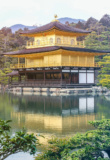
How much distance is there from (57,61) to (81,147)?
3051 centimetres

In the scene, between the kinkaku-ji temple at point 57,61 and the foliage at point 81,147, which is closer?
the foliage at point 81,147

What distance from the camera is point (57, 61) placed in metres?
36.8

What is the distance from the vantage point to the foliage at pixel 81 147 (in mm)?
6097

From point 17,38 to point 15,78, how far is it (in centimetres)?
2149

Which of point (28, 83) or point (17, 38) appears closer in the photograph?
point (28, 83)

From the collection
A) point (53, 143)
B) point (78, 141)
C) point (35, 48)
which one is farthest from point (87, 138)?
point (35, 48)

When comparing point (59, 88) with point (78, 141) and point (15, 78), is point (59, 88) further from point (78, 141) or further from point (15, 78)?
point (78, 141)

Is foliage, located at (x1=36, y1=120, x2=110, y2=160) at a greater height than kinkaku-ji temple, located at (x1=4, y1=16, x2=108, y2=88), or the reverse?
kinkaku-ji temple, located at (x1=4, y1=16, x2=108, y2=88)

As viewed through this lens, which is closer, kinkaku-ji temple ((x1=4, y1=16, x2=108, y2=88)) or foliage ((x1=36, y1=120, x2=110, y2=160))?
foliage ((x1=36, y1=120, x2=110, y2=160))

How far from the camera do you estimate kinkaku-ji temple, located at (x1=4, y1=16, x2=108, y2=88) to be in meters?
36.0

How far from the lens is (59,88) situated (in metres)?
33.8

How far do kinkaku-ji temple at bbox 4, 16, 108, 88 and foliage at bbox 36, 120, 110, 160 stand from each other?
89.5 ft

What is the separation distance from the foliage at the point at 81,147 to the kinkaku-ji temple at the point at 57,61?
2729cm

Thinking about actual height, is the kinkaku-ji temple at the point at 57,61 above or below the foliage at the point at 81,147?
above
